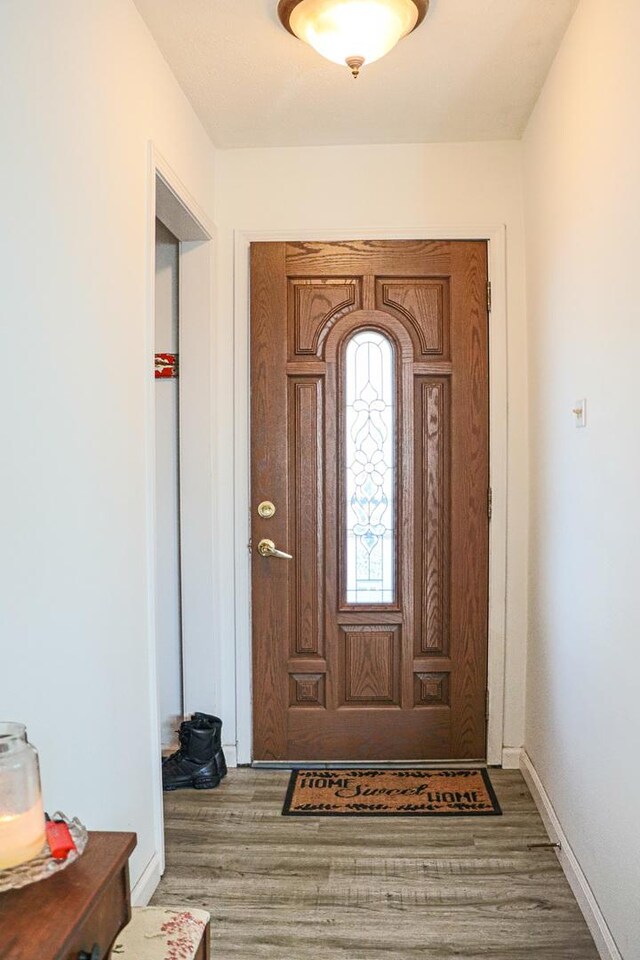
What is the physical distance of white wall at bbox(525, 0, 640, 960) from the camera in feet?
5.85

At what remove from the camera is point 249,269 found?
3.19 meters

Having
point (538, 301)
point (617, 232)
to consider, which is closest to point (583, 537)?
point (617, 232)

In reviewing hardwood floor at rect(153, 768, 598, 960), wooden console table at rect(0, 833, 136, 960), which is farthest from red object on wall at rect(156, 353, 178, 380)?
wooden console table at rect(0, 833, 136, 960)

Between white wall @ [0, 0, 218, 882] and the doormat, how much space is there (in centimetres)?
72

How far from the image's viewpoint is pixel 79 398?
1.79 meters

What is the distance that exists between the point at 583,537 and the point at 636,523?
0.49m

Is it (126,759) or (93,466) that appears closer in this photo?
(93,466)

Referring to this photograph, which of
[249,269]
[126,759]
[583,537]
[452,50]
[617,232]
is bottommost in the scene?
[126,759]

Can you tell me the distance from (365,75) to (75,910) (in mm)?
2448

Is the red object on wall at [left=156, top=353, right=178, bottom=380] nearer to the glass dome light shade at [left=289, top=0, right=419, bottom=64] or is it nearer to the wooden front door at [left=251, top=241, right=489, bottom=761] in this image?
the wooden front door at [left=251, top=241, right=489, bottom=761]

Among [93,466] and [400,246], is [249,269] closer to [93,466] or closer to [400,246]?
[400,246]

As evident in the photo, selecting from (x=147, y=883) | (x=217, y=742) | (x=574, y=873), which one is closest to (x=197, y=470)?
(x=217, y=742)

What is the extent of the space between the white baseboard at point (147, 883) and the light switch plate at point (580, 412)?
5.71 feet

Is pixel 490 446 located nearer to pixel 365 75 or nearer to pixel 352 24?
pixel 365 75
